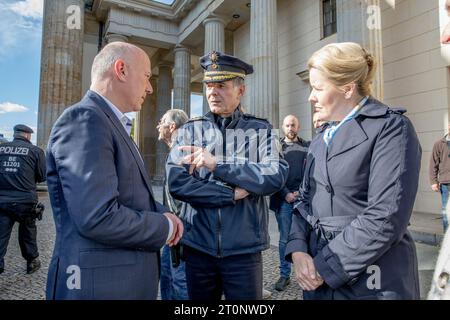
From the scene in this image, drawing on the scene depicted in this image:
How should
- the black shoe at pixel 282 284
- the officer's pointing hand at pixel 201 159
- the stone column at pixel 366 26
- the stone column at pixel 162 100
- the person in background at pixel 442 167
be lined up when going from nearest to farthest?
the officer's pointing hand at pixel 201 159, the black shoe at pixel 282 284, the person in background at pixel 442 167, the stone column at pixel 366 26, the stone column at pixel 162 100

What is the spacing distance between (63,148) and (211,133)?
0.97 metres

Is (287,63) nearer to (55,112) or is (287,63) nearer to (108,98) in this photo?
(55,112)

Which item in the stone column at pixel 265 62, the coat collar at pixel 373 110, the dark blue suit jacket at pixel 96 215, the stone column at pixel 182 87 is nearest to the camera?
the dark blue suit jacket at pixel 96 215

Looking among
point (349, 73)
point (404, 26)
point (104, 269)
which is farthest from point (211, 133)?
point (404, 26)

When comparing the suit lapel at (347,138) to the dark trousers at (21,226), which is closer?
the suit lapel at (347,138)

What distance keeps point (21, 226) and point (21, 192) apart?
49 centimetres

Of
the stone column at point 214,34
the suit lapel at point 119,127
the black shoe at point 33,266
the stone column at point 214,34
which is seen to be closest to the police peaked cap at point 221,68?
the suit lapel at point 119,127

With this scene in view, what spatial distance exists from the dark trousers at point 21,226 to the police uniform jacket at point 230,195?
3.33 metres

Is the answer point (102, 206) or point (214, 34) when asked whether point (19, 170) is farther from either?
point (214, 34)

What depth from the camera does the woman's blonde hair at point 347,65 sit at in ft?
4.44

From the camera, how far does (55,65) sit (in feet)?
35.7

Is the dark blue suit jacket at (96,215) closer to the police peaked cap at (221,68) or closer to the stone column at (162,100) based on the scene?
the police peaked cap at (221,68)

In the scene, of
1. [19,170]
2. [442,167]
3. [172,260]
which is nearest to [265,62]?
[442,167]

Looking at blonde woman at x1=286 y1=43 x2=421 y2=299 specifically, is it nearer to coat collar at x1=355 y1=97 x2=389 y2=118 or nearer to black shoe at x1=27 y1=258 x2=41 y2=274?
coat collar at x1=355 y1=97 x2=389 y2=118
